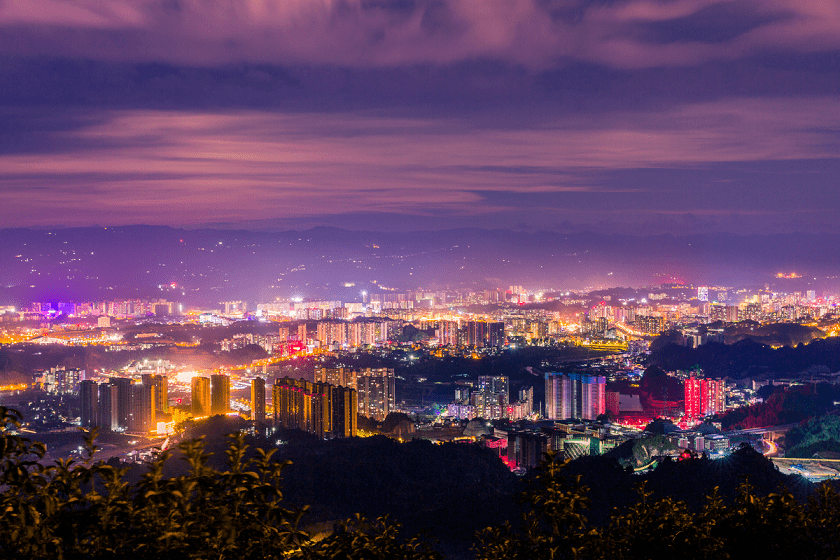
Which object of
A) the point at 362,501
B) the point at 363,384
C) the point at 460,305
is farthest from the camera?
the point at 460,305

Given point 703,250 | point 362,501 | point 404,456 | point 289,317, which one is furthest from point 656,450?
point 703,250

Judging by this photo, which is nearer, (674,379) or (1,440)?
(1,440)

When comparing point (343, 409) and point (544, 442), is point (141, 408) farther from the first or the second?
point (544, 442)

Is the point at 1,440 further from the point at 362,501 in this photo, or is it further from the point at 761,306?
the point at 761,306

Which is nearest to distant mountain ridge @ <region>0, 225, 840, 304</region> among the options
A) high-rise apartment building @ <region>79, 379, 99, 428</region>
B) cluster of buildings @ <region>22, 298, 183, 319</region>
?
cluster of buildings @ <region>22, 298, 183, 319</region>

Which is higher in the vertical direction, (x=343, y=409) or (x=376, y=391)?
(x=343, y=409)

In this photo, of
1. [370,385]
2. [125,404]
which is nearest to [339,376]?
[370,385]

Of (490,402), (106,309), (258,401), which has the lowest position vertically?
(490,402)
